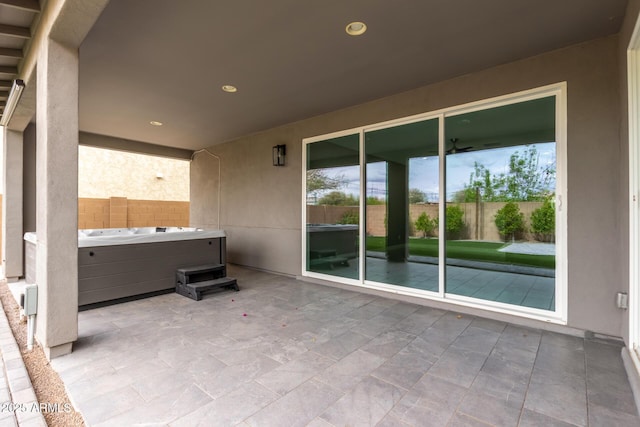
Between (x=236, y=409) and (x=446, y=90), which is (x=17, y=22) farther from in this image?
(x=446, y=90)

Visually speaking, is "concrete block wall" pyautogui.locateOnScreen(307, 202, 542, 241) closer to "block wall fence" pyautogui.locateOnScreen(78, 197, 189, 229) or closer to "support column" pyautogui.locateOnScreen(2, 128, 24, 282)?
"support column" pyautogui.locateOnScreen(2, 128, 24, 282)

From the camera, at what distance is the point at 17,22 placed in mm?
2529

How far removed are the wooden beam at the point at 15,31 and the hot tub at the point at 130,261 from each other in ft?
6.32

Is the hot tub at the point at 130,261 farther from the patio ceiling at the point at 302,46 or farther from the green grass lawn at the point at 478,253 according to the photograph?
the green grass lawn at the point at 478,253

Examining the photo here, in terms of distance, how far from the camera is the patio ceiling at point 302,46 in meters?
2.23

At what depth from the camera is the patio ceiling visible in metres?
2.23

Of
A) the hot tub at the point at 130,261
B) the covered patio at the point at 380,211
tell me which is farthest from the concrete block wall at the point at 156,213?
the hot tub at the point at 130,261

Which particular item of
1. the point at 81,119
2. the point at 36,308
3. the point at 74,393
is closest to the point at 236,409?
the point at 74,393

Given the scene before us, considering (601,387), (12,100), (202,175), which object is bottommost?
(601,387)

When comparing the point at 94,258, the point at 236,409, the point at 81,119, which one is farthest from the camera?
the point at 81,119

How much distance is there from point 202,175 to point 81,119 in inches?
98.7

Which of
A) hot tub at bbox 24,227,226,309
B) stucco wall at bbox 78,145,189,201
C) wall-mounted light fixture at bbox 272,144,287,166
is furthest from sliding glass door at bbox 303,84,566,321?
stucco wall at bbox 78,145,189,201

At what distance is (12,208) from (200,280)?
10.6 feet

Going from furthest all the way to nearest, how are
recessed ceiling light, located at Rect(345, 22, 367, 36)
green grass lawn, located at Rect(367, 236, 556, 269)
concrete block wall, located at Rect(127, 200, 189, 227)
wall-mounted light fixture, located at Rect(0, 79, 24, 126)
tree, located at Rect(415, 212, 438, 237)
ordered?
concrete block wall, located at Rect(127, 200, 189, 227) → tree, located at Rect(415, 212, 438, 237) → wall-mounted light fixture, located at Rect(0, 79, 24, 126) → green grass lawn, located at Rect(367, 236, 556, 269) → recessed ceiling light, located at Rect(345, 22, 367, 36)
